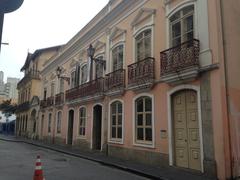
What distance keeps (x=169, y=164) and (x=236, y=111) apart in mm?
3080

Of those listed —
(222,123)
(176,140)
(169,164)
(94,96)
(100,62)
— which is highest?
(100,62)

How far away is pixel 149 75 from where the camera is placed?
10.9m

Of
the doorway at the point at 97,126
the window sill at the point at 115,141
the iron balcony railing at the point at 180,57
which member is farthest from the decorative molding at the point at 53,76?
the iron balcony railing at the point at 180,57

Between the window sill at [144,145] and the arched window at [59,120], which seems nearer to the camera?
the window sill at [144,145]

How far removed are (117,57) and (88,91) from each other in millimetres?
3297

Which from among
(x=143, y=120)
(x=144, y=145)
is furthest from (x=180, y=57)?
(x=144, y=145)

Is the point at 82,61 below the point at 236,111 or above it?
above

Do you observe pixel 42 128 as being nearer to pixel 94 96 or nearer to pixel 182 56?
pixel 94 96

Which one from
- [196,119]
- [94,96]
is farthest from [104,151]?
[196,119]

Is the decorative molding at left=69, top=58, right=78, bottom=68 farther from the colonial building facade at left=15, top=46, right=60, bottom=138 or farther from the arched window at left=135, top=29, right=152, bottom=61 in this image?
the colonial building facade at left=15, top=46, right=60, bottom=138

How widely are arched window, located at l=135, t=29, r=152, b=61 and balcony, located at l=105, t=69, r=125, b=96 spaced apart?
1266 mm

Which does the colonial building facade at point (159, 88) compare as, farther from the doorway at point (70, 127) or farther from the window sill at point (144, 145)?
the doorway at point (70, 127)

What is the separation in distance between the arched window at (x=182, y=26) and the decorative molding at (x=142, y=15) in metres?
1.48

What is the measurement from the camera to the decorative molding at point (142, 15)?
11664 millimetres
